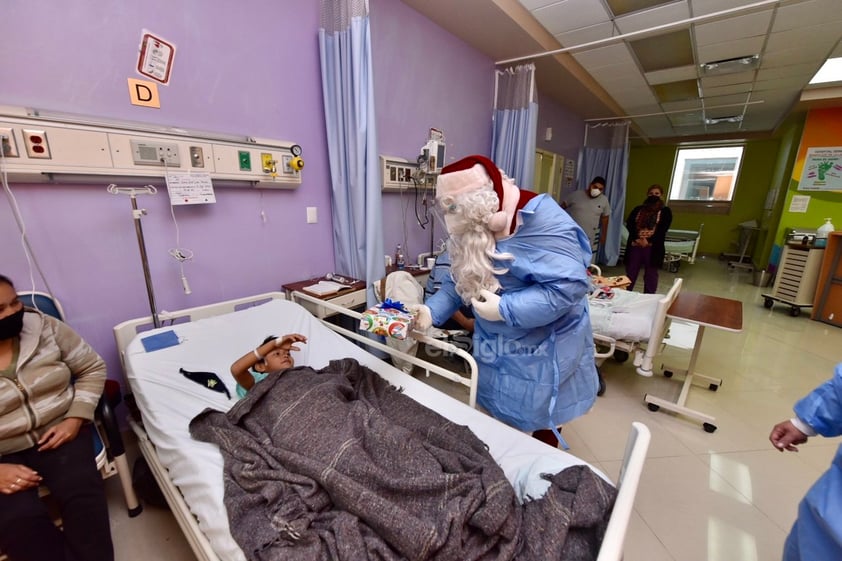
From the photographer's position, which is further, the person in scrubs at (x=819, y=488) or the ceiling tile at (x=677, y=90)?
the ceiling tile at (x=677, y=90)

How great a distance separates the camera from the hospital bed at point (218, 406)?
2.91 ft

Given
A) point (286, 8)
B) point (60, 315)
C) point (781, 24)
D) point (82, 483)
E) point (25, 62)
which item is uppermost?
point (781, 24)

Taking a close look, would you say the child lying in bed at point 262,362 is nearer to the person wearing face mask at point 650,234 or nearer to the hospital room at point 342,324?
the hospital room at point 342,324

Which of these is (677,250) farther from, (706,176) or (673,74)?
(673,74)

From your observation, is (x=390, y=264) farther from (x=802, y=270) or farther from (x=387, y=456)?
(x=802, y=270)

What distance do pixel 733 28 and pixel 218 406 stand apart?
14.8ft

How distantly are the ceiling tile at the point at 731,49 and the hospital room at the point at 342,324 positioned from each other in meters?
0.03

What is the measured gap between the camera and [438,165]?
287 cm

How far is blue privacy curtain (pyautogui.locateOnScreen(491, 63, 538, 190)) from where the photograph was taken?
327cm

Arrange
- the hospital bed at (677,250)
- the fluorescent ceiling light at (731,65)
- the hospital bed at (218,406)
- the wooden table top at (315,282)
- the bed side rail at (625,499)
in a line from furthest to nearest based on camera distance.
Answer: the hospital bed at (677,250) < the fluorescent ceiling light at (731,65) < the wooden table top at (315,282) < the hospital bed at (218,406) < the bed side rail at (625,499)

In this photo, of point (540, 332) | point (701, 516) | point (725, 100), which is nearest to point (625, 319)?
point (701, 516)

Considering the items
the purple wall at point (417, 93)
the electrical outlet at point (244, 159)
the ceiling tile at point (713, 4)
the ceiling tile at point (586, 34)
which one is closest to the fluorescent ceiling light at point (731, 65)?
the ceiling tile at point (713, 4)

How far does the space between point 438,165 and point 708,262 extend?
7.65 m

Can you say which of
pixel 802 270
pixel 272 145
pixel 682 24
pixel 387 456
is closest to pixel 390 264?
pixel 272 145
